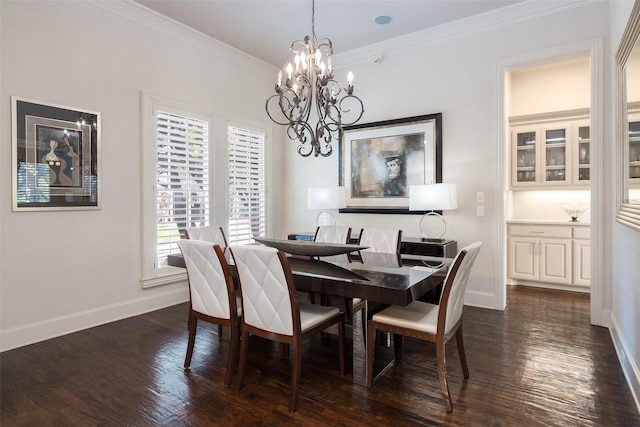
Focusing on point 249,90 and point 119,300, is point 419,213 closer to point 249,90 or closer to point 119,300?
point 249,90

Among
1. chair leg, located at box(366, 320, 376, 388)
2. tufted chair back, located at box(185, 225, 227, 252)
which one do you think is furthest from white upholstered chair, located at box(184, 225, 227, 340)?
chair leg, located at box(366, 320, 376, 388)

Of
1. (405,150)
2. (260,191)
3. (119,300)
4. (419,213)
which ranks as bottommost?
(119,300)

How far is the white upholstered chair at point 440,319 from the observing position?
205cm

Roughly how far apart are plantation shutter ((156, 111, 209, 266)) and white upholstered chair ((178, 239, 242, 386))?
1740 mm

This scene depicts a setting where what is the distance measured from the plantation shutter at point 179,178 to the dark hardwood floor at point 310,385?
46.9 inches

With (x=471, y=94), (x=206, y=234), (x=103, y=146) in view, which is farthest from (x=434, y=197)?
(x=103, y=146)

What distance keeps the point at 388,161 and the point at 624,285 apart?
273 cm

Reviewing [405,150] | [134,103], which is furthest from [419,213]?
[134,103]

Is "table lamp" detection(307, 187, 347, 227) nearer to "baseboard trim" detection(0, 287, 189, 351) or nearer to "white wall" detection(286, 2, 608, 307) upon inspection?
"white wall" detection(286, 2, 608, 307)

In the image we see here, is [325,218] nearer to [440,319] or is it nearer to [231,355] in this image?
[231,355]

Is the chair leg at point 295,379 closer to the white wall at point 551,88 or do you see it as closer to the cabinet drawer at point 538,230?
the cabinet drawer at point 538,230

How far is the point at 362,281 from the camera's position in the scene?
2096 mm

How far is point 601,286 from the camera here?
347 centimetres

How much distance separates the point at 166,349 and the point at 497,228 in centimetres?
353
